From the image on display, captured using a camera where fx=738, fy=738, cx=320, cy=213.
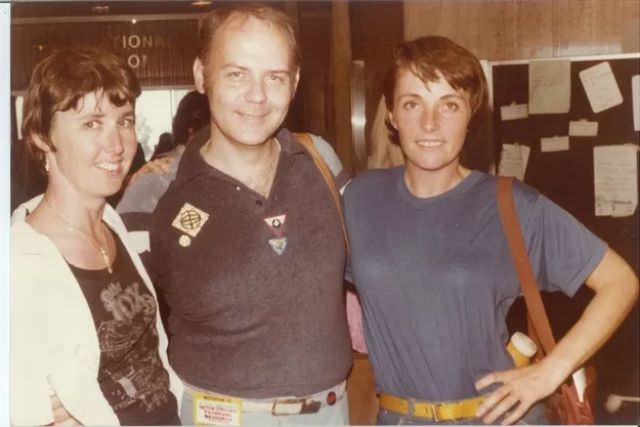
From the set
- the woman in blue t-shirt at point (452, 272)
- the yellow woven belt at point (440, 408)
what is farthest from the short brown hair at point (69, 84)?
the yellow woven belt at point (440, 408)

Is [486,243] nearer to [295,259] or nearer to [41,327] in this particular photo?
[295,259]

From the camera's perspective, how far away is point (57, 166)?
125cm

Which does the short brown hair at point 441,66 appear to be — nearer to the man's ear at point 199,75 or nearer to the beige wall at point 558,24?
the beige wall at point 558,24

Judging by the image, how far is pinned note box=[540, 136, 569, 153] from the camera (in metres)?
1.34

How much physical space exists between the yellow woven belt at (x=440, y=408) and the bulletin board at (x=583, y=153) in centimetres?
25

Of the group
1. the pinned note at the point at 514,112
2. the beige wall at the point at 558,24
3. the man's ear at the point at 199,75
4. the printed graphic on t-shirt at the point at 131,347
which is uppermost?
the beige wall at the point at 558,24

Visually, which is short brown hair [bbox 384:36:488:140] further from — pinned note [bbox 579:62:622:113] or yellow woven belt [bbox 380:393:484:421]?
yellow woven belt [bbox 380:393:484:421]

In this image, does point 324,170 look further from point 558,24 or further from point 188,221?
point 558,24

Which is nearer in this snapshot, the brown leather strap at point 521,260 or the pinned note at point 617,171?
the brown leather strap at point 521,260

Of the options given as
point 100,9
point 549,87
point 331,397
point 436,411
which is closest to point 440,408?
point 436,411

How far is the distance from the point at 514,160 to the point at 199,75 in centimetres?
57

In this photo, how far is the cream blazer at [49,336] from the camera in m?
1.23

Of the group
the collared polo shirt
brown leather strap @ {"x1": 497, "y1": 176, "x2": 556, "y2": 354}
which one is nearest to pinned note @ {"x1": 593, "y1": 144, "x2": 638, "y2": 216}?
brown leather strap @ {"x1": 497, "y1": 176, "x2": 556, "y2": 354}

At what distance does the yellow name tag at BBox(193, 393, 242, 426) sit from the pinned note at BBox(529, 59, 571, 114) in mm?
736
